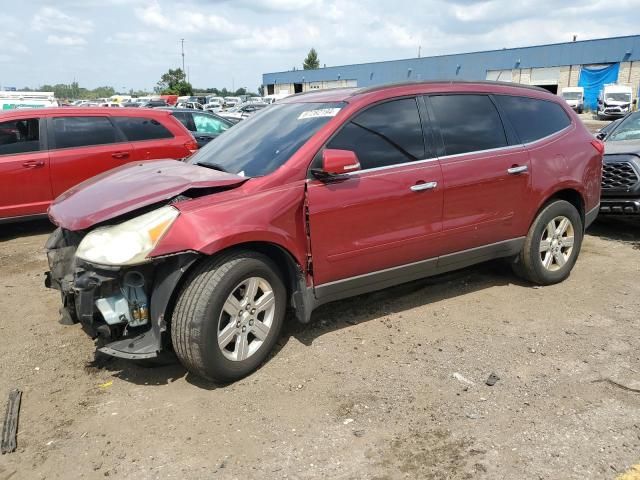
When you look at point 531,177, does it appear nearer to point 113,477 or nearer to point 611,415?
point 611,415

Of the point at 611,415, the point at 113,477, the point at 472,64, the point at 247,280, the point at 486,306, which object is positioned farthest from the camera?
the point at 472,64

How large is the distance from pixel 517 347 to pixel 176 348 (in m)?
2.39

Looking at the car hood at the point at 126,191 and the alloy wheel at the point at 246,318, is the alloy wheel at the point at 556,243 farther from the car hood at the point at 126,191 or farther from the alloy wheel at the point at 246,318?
the car hood at the point at 126,191

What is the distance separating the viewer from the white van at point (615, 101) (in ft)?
128

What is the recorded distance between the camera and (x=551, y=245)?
16.4 ft

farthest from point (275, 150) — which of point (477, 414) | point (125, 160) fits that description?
point (125, 160)

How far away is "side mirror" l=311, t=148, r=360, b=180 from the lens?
3.45 m

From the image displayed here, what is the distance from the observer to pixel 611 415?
9.92 feet

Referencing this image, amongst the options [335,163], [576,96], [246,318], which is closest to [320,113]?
[335,163]

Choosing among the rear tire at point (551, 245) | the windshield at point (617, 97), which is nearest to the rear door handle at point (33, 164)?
the rear tire at point (551, 245)

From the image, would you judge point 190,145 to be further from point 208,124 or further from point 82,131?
point 208,124

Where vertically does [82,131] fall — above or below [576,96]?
below

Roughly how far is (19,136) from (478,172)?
19.4 feet

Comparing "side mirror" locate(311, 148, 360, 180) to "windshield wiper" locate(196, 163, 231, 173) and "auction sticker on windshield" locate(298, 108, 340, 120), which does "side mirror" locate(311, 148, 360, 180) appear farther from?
"windshield wiper" locate(196, 163, 231, 173)
